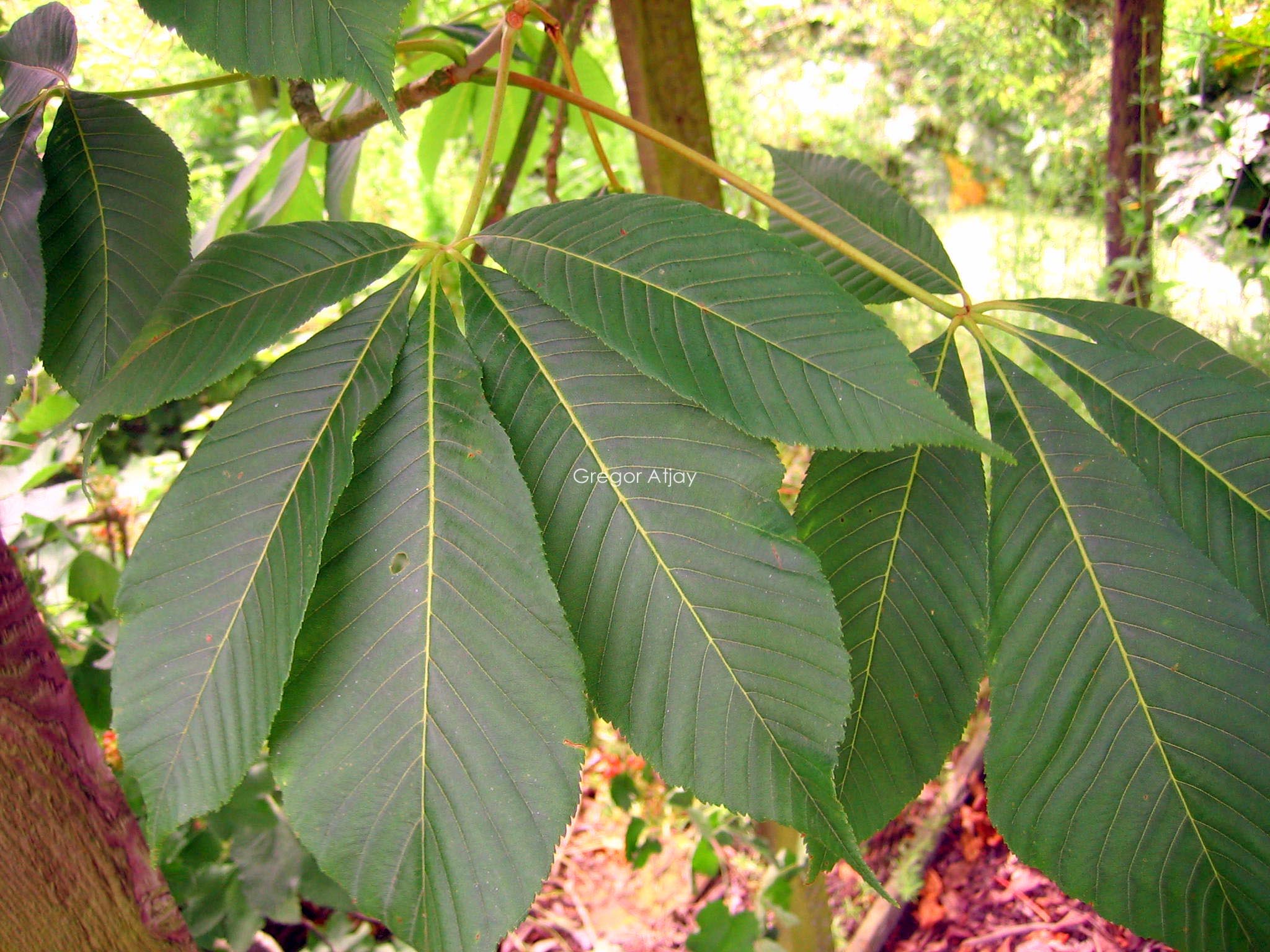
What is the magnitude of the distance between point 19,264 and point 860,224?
566mm

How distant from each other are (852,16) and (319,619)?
3.49 metres

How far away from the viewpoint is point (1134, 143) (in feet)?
5.14

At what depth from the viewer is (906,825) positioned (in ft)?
5.43

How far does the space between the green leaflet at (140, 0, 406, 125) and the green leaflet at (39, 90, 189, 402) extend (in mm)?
110

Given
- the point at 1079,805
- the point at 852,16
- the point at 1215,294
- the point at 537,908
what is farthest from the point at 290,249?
the point at 852,16

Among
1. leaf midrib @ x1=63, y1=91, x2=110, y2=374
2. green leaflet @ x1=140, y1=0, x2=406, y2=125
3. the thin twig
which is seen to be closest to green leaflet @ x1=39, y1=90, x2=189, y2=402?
leaf midrib @ x1=63, y1=91, x2=110, y2=374

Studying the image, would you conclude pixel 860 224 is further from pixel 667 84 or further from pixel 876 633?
pixel 667 84

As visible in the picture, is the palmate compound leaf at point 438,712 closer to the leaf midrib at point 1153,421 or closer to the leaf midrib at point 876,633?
the leaf midrib at point 876,633

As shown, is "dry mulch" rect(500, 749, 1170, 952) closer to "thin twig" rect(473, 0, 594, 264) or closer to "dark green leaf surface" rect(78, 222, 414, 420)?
"thin twig" rect(473, 0, 594, 264)

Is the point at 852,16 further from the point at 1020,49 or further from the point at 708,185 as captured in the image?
the point at 708,185

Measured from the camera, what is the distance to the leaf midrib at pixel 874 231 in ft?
2.03

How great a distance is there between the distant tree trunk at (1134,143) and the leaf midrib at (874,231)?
3.05 ft

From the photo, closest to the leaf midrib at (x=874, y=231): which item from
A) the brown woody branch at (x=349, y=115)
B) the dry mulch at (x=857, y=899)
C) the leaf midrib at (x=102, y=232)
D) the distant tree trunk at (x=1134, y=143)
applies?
the brown woody branch at (x=349, y=115)

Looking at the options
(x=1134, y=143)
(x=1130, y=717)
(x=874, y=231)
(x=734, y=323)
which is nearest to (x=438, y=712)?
(x=734, y=323)
